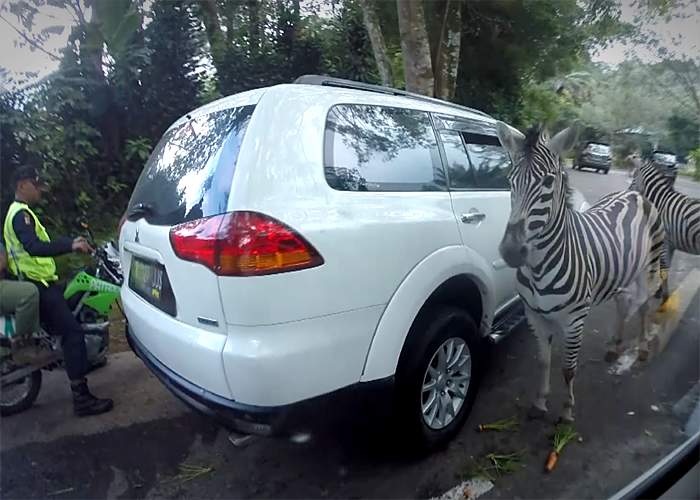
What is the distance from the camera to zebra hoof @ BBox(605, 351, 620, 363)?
253cm

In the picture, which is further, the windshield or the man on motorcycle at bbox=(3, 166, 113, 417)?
the windshield

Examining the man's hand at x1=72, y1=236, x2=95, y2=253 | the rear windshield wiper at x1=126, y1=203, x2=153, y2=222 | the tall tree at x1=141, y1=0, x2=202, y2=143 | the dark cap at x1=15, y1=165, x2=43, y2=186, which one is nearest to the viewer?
the dark cap at x1=15, y1=165, x2=43, y2=186

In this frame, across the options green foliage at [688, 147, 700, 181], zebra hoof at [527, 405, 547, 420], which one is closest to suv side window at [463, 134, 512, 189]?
green foliage at [688, 147, 700, 181]

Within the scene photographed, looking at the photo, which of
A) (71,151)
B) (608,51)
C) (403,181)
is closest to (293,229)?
(403,181)

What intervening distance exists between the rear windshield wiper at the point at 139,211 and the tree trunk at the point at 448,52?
5.06 feet

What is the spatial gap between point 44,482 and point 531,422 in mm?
2219

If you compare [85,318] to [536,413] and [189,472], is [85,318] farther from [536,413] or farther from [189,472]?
[536,413]

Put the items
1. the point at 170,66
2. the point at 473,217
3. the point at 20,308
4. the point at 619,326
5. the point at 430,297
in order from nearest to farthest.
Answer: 1. the point at 20,308
2. the point at 170,66
3. the point at 430,297
4. the point at 473,217
5. the point at 619,326

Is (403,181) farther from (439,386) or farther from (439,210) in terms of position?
(439,386)

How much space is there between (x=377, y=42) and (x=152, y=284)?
5.00 feet

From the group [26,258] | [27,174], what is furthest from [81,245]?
[27,174]

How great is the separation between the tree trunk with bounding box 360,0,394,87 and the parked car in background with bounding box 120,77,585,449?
26cm

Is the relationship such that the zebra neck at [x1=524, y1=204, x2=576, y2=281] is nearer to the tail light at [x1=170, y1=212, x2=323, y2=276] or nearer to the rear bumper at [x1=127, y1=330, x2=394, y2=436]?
the rear bumper at [x1=127, y1=330, x2=394, y2=436]

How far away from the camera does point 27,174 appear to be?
147 cm
